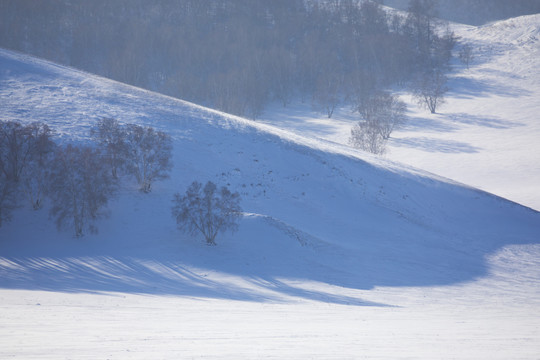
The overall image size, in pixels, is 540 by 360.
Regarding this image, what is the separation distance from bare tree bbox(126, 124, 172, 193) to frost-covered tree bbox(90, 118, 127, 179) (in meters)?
0.53

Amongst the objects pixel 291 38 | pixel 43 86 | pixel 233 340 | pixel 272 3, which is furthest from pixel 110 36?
pixel 233 340

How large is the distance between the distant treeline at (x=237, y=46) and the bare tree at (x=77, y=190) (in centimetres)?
4998

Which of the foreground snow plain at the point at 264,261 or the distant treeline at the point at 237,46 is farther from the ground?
the distant treeline at the point at 237,46

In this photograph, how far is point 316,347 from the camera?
29.2ft

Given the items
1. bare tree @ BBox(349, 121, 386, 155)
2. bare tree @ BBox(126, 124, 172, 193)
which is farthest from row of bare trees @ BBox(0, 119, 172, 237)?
bare tree @ BBox(349, 121, 386, 155)

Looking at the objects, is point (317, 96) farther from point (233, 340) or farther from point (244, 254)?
point (233, 340)

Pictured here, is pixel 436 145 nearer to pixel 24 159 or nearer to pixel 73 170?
pixel 73 170

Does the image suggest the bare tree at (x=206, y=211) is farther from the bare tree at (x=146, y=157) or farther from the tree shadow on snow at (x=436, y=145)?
the tree shadow on snow at (x=436, y=145)

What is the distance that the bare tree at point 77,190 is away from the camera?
77.9ft

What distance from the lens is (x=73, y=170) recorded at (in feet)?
79.7

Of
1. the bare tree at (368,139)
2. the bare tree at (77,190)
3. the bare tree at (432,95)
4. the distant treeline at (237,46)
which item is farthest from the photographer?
the distant treeline at (237,46)

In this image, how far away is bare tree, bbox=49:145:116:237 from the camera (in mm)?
23734

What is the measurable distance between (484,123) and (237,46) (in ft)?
228

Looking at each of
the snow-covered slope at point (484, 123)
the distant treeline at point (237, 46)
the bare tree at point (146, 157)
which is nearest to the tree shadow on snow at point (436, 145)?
the snow-covered slope at point (484, 123)
